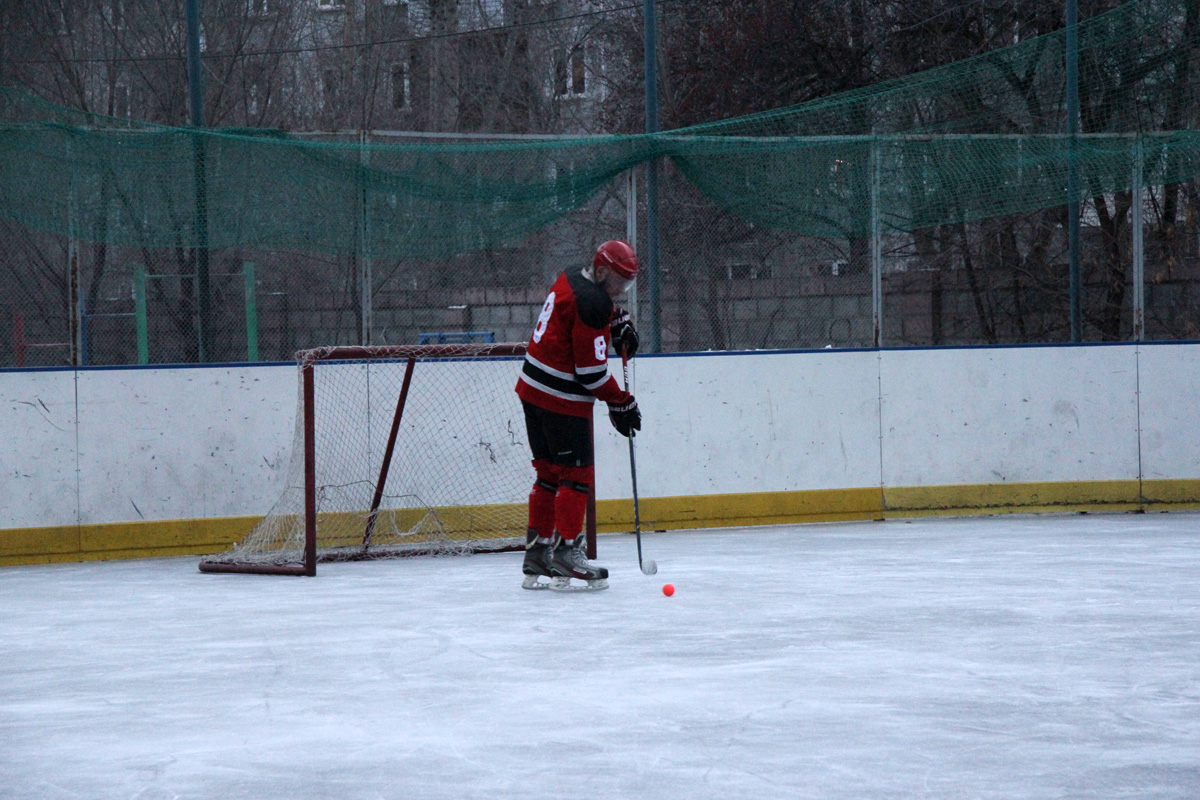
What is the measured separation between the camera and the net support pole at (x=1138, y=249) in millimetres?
9453

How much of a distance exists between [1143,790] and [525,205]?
6231 mm

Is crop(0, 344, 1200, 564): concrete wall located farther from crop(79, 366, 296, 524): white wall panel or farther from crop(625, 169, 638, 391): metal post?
crop(625, 169, 638, 391): metal post

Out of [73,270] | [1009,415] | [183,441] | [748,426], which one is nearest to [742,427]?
[748,426]

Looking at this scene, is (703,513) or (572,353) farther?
(703,513)

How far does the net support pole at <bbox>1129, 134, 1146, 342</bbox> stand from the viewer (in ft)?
31.0

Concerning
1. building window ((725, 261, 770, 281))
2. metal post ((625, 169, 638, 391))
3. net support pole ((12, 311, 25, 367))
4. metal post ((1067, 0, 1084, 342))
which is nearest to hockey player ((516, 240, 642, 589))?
metal post ((625, 169, 638, 391))

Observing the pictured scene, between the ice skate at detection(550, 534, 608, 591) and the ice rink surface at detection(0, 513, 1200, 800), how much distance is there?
0.12 meters

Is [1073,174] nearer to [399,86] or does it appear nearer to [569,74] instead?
[569,74]

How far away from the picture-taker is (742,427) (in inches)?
353

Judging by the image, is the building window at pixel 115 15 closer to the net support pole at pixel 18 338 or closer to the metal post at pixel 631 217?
the net support pole at pixel 18 338

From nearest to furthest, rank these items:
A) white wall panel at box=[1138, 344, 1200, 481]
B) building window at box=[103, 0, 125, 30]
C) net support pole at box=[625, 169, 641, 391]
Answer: net support pole at box=[625, 169, 641, 391]
white wall panel at box=[1138, 344, 1200, 481]
building window at box=[103, 0, 125, 30]

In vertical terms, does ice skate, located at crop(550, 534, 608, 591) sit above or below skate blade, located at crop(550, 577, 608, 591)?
above

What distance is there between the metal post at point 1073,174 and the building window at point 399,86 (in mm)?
10358

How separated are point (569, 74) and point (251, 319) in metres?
12.3
